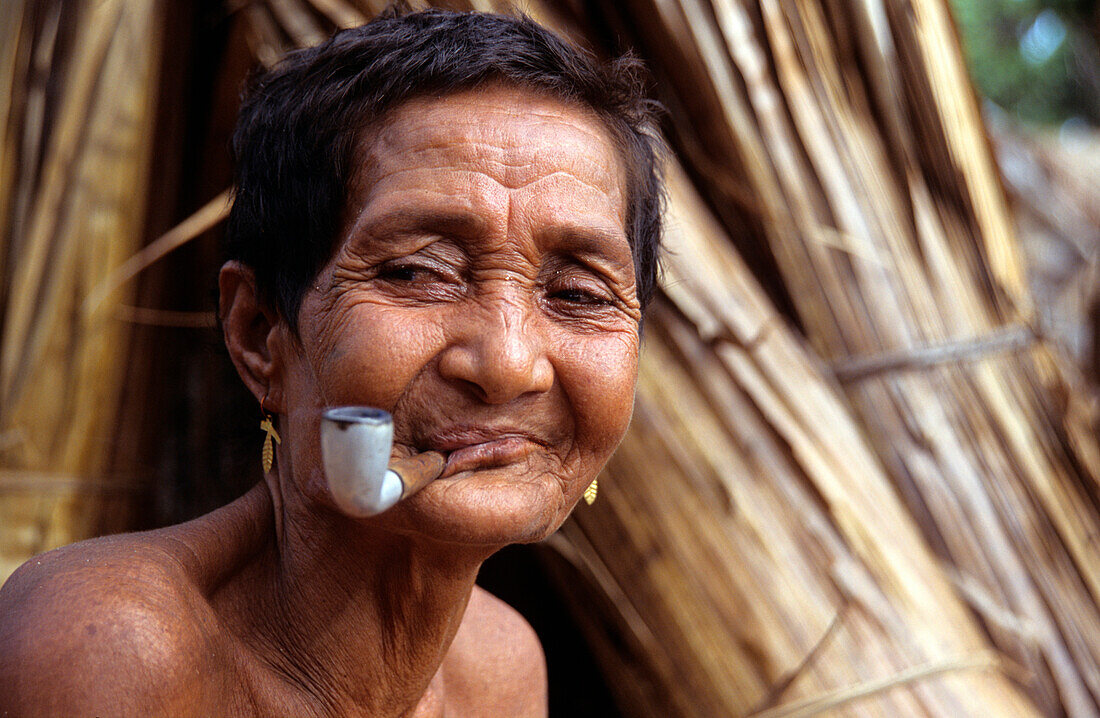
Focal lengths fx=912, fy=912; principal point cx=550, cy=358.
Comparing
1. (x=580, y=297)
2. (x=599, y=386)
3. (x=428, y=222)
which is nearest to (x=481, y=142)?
(x=428, y=222)

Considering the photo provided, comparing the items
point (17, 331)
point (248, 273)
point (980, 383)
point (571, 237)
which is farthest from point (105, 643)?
point (980, 383)

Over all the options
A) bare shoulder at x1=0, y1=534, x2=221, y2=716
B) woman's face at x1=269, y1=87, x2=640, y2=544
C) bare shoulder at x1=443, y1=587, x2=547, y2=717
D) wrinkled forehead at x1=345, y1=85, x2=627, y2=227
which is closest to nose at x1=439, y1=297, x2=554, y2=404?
woman's face at x1=269, y1=87, x2=640, y2=544

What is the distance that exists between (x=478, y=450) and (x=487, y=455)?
1cm

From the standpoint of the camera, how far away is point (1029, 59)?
334 inches

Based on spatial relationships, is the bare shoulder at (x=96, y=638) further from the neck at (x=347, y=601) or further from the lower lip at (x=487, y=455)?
the lower lip at (x=487, y=455)

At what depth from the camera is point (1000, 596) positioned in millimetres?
2018

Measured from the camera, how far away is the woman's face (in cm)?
104

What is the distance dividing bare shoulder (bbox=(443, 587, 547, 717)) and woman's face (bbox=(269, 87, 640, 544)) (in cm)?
56

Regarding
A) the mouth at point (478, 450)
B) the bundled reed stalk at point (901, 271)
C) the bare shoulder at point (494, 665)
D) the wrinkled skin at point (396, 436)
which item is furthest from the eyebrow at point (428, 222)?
the bundled reed stalk at point (901, 271)

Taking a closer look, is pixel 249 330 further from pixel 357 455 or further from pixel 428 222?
pixel 357 455

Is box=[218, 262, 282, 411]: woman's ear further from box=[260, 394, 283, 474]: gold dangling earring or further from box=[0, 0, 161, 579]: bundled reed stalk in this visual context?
box=[0, 0, 161, 579]: bundled reed stalk

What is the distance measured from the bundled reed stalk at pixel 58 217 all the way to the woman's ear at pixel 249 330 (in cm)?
81

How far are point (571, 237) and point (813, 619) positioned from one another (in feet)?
3.25

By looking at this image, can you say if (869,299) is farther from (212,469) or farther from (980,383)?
(212,469)
